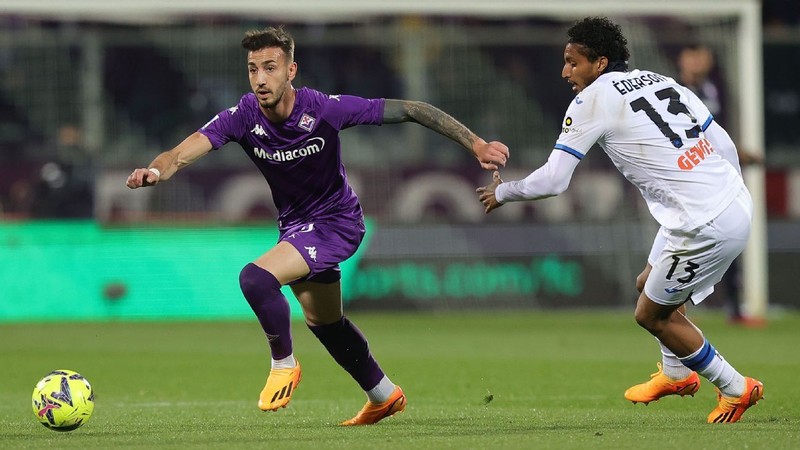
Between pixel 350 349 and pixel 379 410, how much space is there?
381mm

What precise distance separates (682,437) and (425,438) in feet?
4.08

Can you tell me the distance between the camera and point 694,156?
7.59m

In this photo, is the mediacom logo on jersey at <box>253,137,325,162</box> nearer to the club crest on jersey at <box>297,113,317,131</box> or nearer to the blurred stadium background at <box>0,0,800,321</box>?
the club crest on jersey at <box>297,113,317,131</box>

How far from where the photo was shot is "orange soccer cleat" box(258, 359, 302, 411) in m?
7.33

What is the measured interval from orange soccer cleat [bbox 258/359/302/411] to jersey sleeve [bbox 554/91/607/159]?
1.80 m

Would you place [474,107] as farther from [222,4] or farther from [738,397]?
[738,397]

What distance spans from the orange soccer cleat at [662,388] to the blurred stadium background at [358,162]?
911cm

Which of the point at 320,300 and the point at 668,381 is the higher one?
the point at 320,300

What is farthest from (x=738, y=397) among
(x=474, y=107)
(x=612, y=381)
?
(x=474, y=107)

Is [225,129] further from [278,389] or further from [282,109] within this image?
[278,389]

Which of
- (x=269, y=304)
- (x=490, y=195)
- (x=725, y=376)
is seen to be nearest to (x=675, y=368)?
(x=725, y=376)

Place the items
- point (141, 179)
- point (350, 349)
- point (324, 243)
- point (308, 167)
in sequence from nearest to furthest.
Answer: point (141, 179), point (324, 243), point (308, 167), point (350, 349)

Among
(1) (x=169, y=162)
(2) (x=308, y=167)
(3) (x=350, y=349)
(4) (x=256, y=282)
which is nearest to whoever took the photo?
(4) (x=256, y=282)

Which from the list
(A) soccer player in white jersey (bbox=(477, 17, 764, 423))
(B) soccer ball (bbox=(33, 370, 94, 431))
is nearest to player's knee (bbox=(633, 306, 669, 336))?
(A) soccer player in white jersey (bbox=(477, 17, 764, 423))
